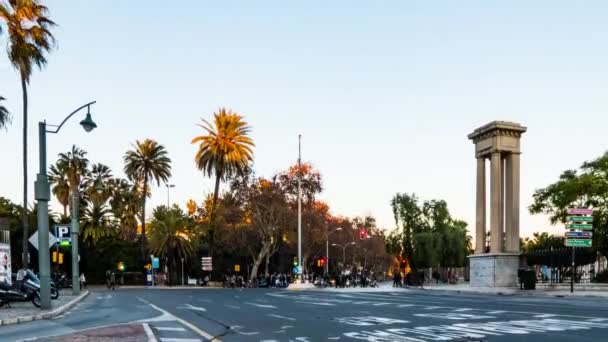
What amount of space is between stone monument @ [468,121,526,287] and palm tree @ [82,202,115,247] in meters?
51.4

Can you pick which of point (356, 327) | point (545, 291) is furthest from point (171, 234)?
point (356, 327)

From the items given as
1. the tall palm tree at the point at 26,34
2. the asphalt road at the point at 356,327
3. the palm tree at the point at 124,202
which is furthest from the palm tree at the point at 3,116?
the palm tree at the point at 124,202

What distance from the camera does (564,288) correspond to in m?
36.5

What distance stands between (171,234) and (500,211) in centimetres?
4205

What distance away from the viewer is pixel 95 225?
80.6 m

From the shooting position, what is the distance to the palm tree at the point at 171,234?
7319cm

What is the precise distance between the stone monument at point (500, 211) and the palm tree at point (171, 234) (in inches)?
1562

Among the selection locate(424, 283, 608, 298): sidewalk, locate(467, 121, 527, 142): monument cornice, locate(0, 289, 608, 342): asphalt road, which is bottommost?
locate(424, 283, 608, 298): sidewalk

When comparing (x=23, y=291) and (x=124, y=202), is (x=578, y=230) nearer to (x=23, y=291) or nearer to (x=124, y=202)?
(x=23, y=291)

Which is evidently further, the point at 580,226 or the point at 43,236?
the point at 580,226

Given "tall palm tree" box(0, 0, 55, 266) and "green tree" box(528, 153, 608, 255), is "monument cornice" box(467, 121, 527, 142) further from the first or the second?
"tall palm tree" box(0, 0, 55, 266)

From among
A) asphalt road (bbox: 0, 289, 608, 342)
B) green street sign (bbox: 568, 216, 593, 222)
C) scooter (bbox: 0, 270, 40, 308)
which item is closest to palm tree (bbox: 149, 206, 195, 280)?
scooter (bbox: 0, 270, 40, 308)

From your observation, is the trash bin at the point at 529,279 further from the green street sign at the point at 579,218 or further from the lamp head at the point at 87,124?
the lamp head at the point at 87,124

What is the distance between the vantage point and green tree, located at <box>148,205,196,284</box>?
73.2m
